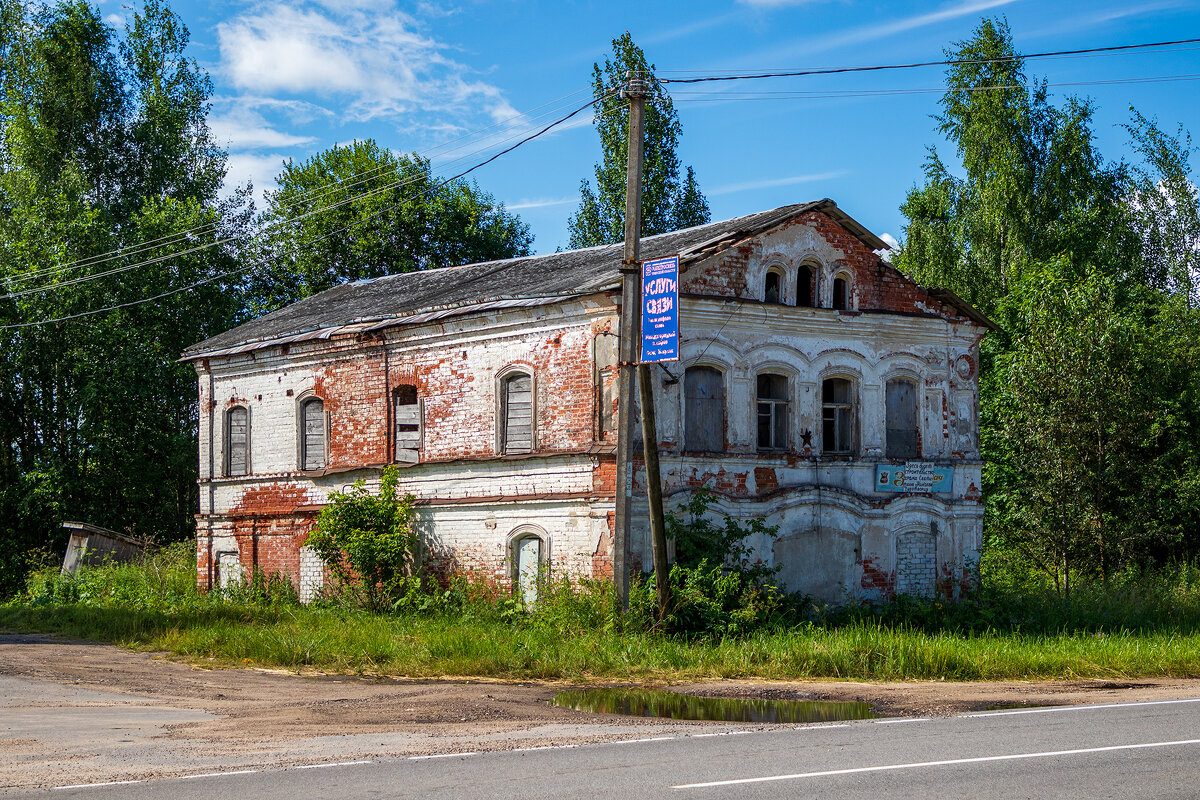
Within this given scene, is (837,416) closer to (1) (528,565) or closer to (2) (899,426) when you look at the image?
(2) (899,426)

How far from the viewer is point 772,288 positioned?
20.3m

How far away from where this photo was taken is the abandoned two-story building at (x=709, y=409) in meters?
19.3

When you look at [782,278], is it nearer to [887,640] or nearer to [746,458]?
[746,458]

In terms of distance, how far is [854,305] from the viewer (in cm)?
2097

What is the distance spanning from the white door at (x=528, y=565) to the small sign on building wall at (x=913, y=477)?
607 cm

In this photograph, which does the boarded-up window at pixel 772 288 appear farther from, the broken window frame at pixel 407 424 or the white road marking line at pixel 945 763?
the white road marking line at pixel 945 763

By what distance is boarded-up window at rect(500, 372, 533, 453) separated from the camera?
20.4 m

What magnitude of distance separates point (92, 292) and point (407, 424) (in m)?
17.0

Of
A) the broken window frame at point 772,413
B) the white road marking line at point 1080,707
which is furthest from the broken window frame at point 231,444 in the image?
the white road marking line at point 1080,707

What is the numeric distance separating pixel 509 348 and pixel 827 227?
5956mm

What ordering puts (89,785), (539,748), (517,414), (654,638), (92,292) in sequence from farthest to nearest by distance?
(92,292) → (517,414) → (654,638) → (539,748) → (89,785)

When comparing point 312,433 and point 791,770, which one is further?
point 312,433

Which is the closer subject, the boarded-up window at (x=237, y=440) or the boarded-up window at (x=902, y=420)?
the boarded-up window at (x=902, y=420)

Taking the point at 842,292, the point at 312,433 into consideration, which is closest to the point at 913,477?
the point at 842,292
